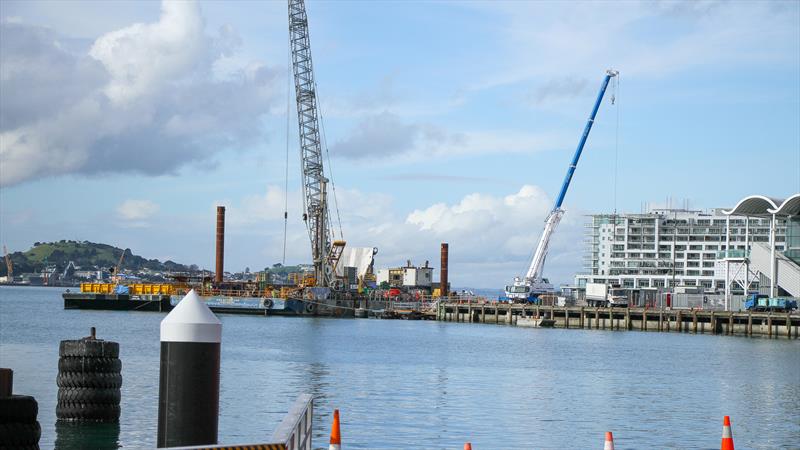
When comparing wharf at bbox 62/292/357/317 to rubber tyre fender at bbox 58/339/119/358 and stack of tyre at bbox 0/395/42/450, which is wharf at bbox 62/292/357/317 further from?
stack of tyre at bbox 0/395/42/450

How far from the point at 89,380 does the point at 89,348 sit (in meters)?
1.19

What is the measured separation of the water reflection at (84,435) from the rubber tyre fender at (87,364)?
150 cm

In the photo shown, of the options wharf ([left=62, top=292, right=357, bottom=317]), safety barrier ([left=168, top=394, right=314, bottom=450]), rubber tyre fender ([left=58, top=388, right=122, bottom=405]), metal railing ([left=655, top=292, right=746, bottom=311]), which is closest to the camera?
safety barrier ([left=168, top=394, right=314, bottom=450])

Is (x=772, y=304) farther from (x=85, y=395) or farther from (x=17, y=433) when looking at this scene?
(x=17, y=433)

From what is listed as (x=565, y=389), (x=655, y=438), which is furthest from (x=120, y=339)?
(x=655, y=438)

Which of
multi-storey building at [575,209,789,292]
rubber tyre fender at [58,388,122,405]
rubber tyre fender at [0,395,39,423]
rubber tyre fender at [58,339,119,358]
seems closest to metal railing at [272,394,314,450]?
rubber tyre fender at [0,395,39,423]

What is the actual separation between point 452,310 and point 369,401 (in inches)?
3689

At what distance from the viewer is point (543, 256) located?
145125 mm

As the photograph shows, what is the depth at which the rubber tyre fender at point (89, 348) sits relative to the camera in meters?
22.5

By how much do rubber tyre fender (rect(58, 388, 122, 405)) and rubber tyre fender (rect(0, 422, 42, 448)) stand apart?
8749 millimetres

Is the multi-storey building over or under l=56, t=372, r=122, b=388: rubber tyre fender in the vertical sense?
over

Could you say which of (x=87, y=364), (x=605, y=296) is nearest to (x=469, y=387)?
(x=87, y=364)

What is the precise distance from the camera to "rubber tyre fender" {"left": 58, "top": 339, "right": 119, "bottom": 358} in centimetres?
2253

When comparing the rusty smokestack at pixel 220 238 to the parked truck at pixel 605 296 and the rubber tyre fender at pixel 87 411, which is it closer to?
the parked truck at pixel 605 296
